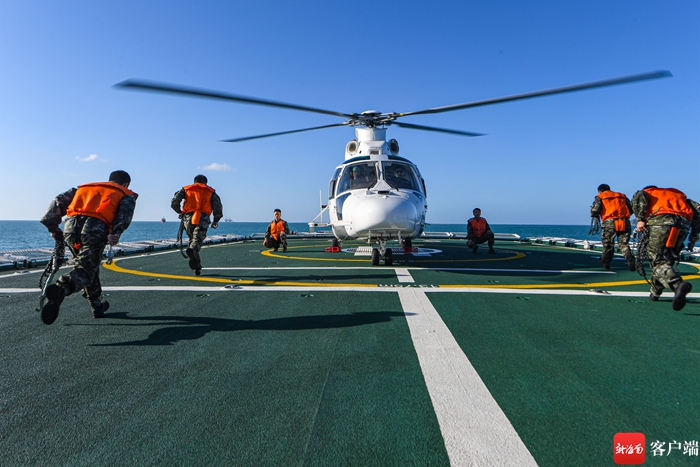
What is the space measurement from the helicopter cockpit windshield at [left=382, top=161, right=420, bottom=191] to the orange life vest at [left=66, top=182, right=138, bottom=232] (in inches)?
264

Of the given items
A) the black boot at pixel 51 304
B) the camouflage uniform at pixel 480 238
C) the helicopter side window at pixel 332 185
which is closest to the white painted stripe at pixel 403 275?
the helicopter side window at pixel 332 185

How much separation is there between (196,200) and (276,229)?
6.35 metres

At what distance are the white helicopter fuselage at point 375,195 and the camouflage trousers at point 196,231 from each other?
3.40 m

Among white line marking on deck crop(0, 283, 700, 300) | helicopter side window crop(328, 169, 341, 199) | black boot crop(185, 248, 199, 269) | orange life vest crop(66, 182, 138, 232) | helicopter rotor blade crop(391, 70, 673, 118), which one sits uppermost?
helicopter rotor blade crop(391, 70, 673, 118)

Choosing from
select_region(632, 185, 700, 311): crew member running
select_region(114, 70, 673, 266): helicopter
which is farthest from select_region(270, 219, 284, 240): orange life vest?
select_region(632, 185, 700, 311): crew member running

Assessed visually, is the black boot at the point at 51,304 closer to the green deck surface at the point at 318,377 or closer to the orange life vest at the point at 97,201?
the green deck surface at the point at 318,377

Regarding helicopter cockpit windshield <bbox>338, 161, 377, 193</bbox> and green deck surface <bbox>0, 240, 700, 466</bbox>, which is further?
helicopter cockpit windshield <bbox>338, 161, 377, 193</bbox>

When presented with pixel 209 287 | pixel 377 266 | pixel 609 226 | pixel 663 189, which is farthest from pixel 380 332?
Answer: pixel 609 226

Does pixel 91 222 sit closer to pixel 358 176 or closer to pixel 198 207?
pixel 198 207

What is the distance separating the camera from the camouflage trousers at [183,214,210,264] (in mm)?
8031

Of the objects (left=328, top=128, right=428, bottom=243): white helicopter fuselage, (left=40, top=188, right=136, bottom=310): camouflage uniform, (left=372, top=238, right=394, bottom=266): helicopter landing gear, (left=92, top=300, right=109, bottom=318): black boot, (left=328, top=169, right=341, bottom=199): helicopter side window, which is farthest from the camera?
(left=328, top=169, right=341, bottom=199): helicopter side window

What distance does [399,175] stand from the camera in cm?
1056

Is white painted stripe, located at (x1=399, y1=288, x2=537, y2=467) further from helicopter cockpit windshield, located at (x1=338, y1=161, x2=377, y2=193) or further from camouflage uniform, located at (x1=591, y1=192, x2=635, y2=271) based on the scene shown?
camouflage uniform, located at (x1=591, y1=192, x2=635, y2=271)

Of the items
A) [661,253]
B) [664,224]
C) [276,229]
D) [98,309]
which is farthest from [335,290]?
[276,229]
